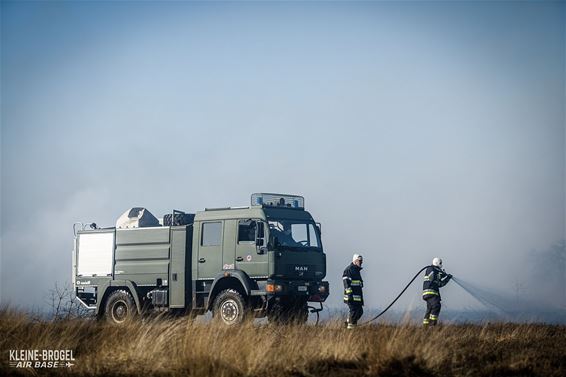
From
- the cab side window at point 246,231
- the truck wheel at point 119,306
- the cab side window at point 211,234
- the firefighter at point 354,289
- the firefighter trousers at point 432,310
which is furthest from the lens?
the truck wheel at point 119,306

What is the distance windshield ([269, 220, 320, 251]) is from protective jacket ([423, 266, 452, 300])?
121 inches

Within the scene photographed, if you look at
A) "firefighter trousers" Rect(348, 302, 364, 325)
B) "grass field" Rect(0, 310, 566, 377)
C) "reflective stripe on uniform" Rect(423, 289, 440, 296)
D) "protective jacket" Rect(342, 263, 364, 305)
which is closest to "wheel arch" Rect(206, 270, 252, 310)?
"protective jacket" Rect(342, 263, 364, 305)

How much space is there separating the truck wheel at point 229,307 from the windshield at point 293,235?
1744 mm

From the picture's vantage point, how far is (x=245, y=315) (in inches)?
776

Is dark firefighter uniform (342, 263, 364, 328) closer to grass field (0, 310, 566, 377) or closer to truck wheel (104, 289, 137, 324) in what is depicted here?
grass field (0, 310, 566, 377)

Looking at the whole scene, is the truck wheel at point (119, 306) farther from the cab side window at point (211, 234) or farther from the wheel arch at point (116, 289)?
the cab side window at point (211, 234)

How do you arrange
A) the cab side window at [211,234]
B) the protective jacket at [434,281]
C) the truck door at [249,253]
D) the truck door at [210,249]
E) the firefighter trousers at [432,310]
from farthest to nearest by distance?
the cab side window at [211,234] → the truck door at [210,249] → the truck door at [249,253] → the protective jacket at [434,281] → the firefighter trousers at [432,310]

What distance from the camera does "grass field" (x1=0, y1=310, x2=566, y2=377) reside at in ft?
40.3

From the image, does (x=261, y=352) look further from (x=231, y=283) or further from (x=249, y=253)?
(x=231, y=283)

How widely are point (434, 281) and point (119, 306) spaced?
30.8ft

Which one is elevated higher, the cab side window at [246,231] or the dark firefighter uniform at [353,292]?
the cab side window at [246,231]

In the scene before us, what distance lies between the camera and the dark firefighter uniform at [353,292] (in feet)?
62.7

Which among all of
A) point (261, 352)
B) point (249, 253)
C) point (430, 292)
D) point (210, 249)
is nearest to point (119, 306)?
point (210, 249)

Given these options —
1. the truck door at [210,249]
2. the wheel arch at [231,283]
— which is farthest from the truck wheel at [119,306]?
the wheel arch at [231,283]
